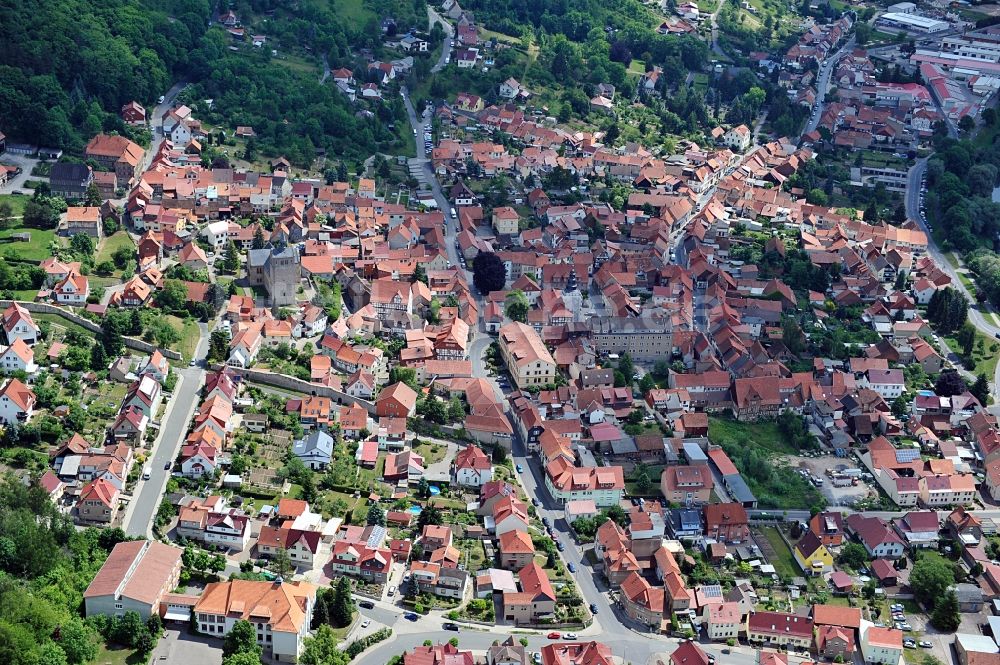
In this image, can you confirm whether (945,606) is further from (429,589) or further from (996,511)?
(429,589)

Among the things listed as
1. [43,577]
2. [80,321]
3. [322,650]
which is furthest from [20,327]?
[322,650]

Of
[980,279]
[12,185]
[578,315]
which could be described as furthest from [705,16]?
[12,185]

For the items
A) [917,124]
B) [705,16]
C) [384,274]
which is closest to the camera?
[384,274]

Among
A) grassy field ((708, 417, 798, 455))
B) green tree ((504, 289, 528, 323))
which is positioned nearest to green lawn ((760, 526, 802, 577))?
grassy field ((708, 417, 798, 455))

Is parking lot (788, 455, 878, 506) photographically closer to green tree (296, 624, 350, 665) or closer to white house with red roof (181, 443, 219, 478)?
green tree (296, 624, 350, 665)

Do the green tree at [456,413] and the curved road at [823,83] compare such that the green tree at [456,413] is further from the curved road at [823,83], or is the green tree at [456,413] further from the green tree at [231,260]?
the curved road at [823,83]

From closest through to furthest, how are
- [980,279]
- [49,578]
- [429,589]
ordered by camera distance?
[49,578] → [429,589] → [980,279]

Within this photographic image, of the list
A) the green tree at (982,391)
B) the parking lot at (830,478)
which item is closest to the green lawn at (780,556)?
the parking lot at (830,478)

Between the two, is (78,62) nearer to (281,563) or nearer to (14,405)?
(14,405)

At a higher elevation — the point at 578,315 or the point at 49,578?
the point at 49,578
